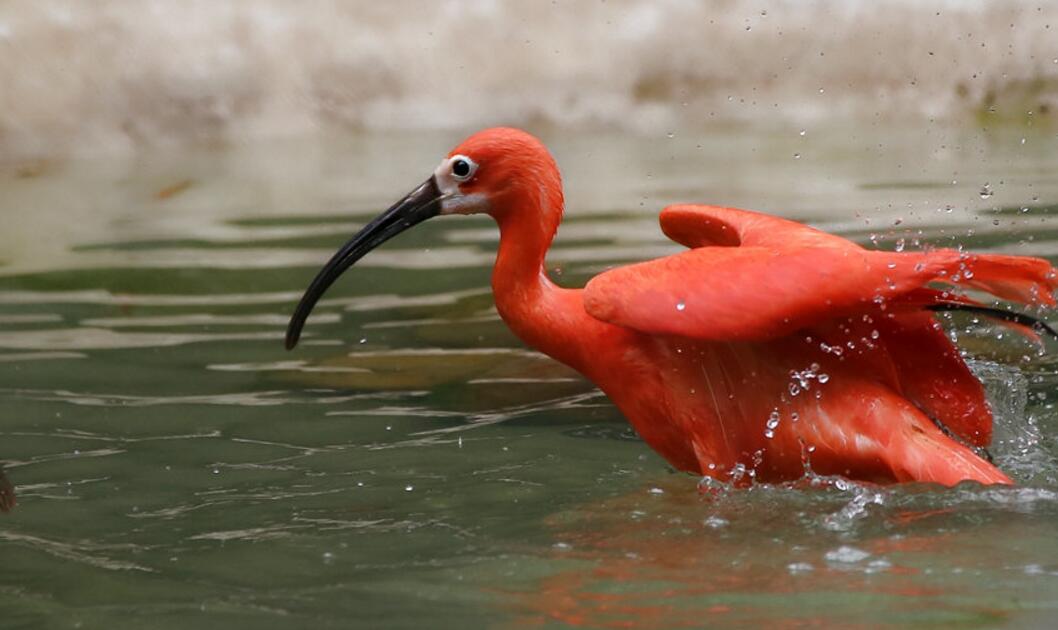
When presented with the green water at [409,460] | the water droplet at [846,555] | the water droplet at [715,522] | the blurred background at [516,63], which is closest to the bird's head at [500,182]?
the green water at [409,460]

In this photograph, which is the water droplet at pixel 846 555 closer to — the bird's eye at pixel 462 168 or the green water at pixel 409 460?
the green water at pixel 409 460

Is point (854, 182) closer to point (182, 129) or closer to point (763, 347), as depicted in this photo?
point (182, 129)

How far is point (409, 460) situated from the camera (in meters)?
5.21

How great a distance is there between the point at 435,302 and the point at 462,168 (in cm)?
259

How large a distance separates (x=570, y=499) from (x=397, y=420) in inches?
44.5

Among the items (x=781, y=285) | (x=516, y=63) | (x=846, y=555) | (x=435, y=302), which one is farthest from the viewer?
(x=516, y=63)

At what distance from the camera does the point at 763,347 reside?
4602 mm

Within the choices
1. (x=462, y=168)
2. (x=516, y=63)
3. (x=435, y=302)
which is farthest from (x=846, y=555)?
(x=516, y=63)

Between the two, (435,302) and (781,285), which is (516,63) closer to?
(435,302)

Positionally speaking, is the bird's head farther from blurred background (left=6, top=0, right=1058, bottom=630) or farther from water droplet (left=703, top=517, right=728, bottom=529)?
water droplet (left=703, top=517, right=728, bottom=529)

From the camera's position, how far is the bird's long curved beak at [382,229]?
16.4 feet

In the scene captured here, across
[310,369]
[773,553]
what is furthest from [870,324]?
[310,369]

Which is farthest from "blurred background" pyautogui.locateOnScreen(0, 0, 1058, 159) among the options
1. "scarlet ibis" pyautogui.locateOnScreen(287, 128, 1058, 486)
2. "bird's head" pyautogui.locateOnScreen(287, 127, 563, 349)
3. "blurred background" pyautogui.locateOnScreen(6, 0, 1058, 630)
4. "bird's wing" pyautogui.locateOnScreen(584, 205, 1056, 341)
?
"bird's wing" pyautogui.locateOnScreen(584, 205, 1056, 341)

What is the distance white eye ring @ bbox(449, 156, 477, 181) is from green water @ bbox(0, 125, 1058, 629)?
0.84m
